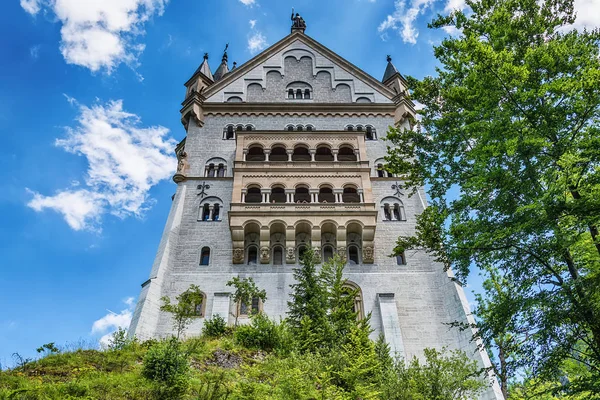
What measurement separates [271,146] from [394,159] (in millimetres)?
15176

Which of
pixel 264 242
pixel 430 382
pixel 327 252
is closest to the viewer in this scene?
pixel 430 382

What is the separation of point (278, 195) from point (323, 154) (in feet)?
16.7

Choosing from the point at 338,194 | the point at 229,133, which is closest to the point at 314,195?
the point at 338,194

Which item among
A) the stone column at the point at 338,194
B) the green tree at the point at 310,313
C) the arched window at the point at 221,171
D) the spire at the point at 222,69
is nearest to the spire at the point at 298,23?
the spire at the point at 222,69

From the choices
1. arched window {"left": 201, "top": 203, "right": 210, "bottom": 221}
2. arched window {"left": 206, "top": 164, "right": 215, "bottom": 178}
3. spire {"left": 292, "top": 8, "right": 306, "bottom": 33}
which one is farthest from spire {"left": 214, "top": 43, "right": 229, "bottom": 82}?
arched window {"left": 201, "top": 203, "right": 210, "bottom": 221}

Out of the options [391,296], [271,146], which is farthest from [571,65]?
[271,146]

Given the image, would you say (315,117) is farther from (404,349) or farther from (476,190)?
(476,190)

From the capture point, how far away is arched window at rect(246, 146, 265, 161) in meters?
30.7

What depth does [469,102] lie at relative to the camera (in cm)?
1307

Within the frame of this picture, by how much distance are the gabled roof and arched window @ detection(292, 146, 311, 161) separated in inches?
362

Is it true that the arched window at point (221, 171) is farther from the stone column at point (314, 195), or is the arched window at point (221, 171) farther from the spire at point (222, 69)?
the spire at point (222, 69)

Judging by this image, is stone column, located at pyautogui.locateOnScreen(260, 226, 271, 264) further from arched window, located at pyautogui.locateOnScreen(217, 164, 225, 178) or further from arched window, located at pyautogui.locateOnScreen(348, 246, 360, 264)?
arched window, located at pyautogui.locateOnScreen(217, 164, 225, 178)

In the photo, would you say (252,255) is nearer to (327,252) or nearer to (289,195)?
(289,195)

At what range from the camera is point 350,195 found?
1145 inches
